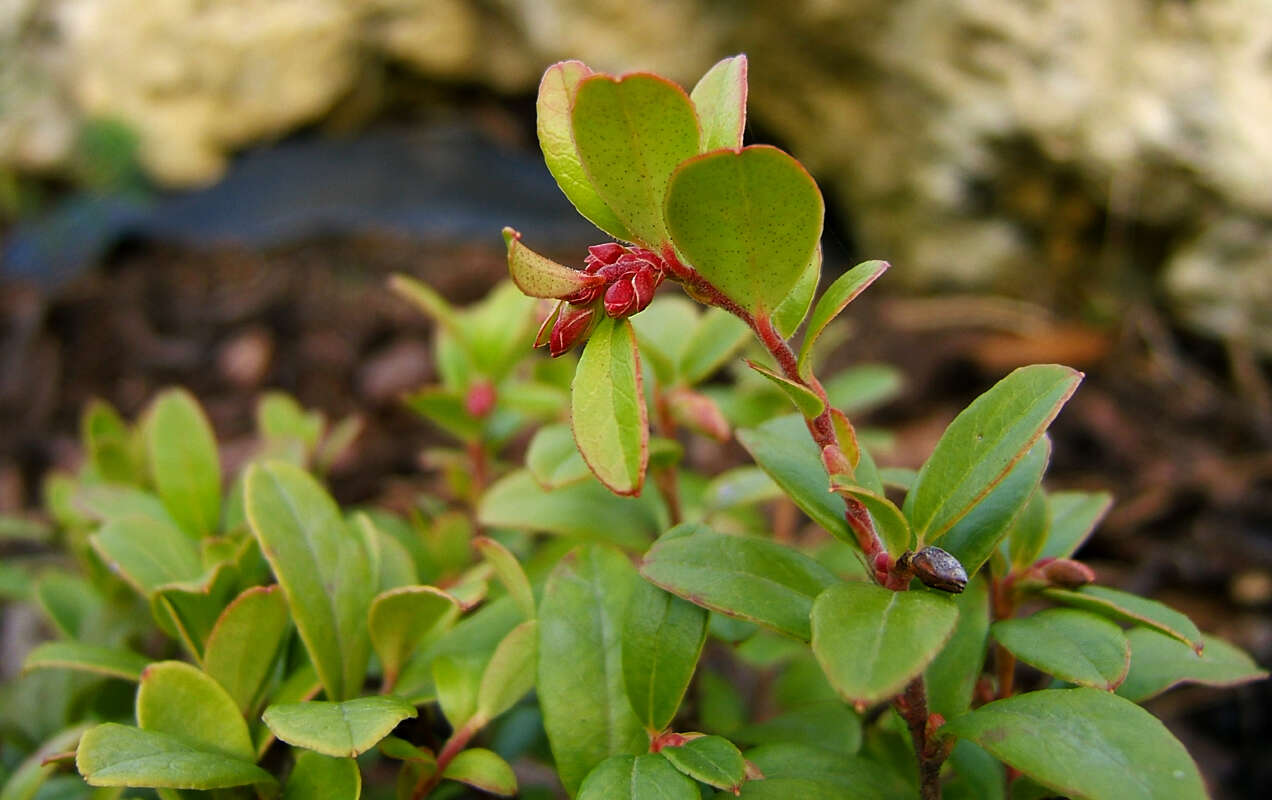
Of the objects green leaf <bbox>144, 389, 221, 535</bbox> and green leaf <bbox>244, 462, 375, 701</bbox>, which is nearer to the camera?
green leaf <bbox>244, 462, 375, 701</bbox>

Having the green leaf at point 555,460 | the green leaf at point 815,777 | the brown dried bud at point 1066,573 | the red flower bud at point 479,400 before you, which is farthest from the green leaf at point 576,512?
the brown dried bud at point 1066,573

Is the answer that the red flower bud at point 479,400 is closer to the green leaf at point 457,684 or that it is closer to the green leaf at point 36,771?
the green leaf at point 457,684

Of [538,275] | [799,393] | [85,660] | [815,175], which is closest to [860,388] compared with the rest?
[799,393]

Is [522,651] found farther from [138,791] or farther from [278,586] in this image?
[138,791]

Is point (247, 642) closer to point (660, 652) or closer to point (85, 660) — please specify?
point (85, 660)

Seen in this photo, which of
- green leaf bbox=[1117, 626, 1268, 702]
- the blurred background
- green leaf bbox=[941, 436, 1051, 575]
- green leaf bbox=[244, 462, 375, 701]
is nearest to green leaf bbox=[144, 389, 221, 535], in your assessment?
green leaf bbox=[244, 462, 375, 701]

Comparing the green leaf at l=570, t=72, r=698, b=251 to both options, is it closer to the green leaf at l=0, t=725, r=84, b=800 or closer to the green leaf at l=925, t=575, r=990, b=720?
the green leaf at l=925, t=575, r=990, b=720

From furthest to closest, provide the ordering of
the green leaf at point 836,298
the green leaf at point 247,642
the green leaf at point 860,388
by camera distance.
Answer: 1. the green leaf at point 860,388
2. the green leaf at point 247,642
3. the green leaf at point 836,298

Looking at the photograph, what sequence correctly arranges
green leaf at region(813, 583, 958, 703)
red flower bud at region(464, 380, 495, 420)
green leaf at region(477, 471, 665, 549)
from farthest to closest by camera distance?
red flower bud at region(464, 380, 495, 420), green leaf at region(477, 471, 665, 549), green leaf at region(813, 583, 958, 703)
